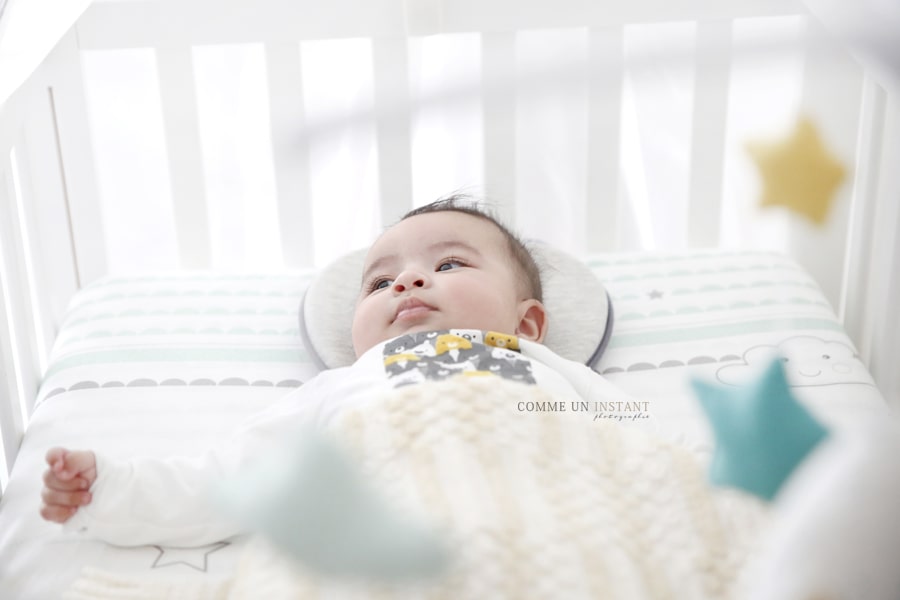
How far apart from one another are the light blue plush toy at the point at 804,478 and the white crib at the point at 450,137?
71 cm

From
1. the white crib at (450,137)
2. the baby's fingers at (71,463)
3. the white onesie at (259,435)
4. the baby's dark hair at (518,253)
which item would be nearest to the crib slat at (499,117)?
the white crib at (450,137)

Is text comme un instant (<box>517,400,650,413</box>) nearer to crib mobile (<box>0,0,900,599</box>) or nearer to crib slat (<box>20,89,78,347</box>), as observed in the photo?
crib mobile (<box>0,0,900,599</box>)

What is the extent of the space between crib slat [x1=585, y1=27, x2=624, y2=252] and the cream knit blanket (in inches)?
23.9

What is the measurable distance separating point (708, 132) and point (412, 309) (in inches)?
22.2

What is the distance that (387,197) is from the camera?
4.73 ft

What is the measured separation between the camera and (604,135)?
1438mm

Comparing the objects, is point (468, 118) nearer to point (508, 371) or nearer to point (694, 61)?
point (694, 61)

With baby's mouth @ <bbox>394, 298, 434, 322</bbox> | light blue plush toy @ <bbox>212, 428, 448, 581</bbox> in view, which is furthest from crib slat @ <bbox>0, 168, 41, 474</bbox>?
light blue plush toy @ <bbox>212, 428, 448, 581</bbox>

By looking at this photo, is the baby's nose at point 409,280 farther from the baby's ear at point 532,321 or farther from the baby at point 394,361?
the baby's ear at point 532,321

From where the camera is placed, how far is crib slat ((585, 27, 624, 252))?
138 centimetres

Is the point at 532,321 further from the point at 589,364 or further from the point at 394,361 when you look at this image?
the point at 394,361

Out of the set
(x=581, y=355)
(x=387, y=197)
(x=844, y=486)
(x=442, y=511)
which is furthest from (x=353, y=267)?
(x=844, y=486)

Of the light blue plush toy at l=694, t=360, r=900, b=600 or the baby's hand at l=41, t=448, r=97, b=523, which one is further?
the baby's hand at l=41, t=448, r=97, b=523

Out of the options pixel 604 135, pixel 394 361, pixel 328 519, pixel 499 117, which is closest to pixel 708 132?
pixel 604 135
